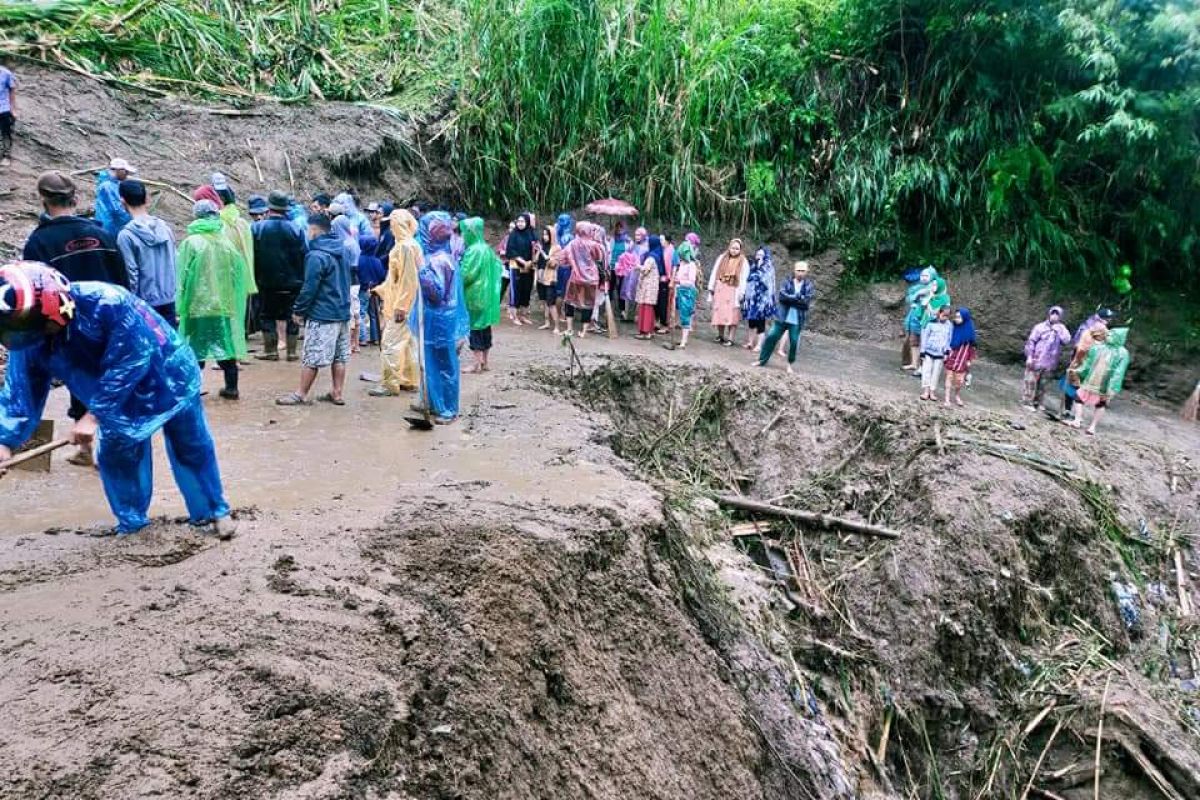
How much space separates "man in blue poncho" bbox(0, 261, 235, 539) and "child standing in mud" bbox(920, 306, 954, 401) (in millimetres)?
8080

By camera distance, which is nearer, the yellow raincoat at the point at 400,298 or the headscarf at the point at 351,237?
the yellow raincoat at the point at 400,298

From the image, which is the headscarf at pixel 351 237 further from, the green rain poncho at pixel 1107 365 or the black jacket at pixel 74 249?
the green rain poncho at pixel 1107 365

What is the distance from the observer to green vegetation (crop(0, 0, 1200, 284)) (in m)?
12.0

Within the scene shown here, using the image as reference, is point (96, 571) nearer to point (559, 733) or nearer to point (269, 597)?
point (269, 597)

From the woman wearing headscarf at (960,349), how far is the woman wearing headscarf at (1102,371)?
1.30 metres

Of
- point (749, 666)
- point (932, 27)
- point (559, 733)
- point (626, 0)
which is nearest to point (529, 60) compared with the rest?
point (626, 0)

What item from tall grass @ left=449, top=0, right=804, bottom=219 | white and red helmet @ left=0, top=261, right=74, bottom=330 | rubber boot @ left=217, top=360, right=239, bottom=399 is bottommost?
rubber boot @ left=217, top=360, right=239, bottom=399

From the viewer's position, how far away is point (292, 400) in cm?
669

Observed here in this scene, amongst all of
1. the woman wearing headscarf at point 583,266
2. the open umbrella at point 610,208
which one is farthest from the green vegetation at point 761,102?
the woman wearing headscarf at point 583,266

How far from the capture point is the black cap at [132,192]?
5492mm

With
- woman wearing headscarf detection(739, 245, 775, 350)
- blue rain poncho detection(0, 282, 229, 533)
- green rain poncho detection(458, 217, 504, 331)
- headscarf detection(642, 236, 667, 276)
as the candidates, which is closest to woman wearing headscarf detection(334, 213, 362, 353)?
green rain poncho detection(458, 217, 504, 331)

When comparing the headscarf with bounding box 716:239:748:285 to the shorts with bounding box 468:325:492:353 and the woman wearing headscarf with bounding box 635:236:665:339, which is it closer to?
the woman wearing headscarf with bounding box 635:236:665:339

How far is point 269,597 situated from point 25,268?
1624mm

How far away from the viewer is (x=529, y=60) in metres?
13.0
